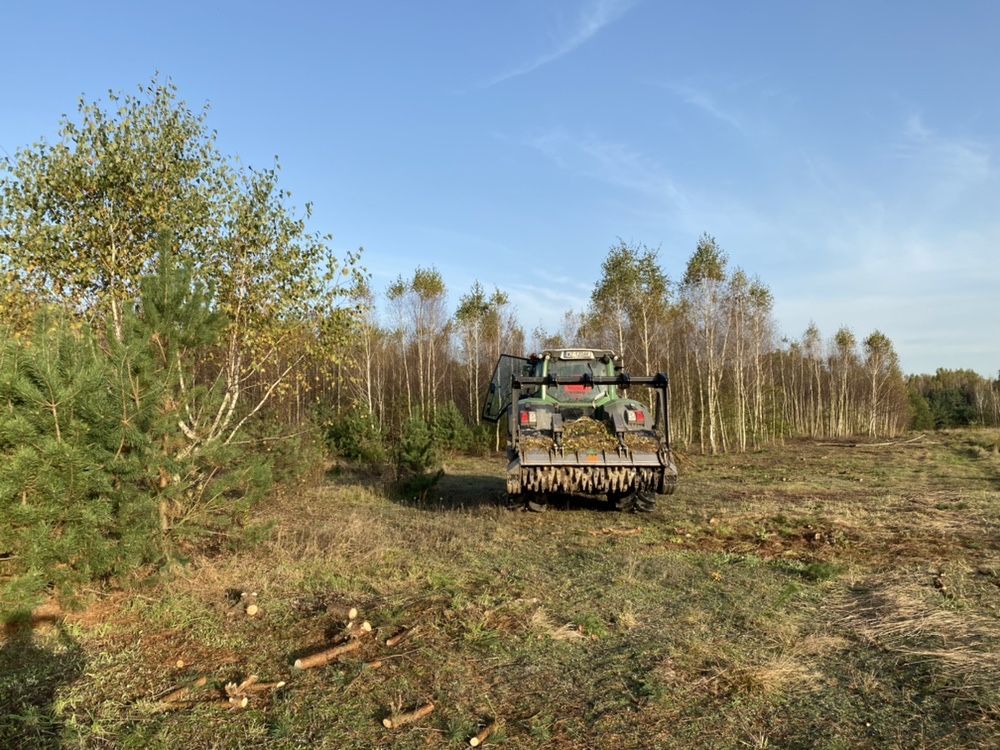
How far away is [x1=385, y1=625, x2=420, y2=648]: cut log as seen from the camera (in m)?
4.46

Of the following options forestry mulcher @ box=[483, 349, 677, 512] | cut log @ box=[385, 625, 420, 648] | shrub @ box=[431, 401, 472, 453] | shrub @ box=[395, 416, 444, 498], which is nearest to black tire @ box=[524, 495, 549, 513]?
forestry mulcher @ box=[483, 349, 677, 512]

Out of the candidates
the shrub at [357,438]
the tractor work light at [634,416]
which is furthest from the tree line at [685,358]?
the tractor work light at [634,416]

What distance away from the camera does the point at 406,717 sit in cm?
341

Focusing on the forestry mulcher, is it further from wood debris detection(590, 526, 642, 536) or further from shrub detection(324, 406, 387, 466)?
shrub detection(324, 406, 387, 466)

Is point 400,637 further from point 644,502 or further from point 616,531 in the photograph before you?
point 644,502

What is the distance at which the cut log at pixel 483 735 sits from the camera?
3170mm

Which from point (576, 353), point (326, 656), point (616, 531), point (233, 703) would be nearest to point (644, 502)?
point (616, 531)

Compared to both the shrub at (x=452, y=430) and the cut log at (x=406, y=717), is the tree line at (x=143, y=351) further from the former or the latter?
the shrub at (x=452, y=430)

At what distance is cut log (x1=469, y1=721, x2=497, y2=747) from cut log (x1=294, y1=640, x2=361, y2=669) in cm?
135

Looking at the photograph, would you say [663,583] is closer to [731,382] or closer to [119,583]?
[119,583]

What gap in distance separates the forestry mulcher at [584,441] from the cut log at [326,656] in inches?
187

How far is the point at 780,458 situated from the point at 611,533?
16143mm

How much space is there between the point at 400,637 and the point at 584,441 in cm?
523

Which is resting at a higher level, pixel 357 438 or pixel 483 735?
pixel 357 438
